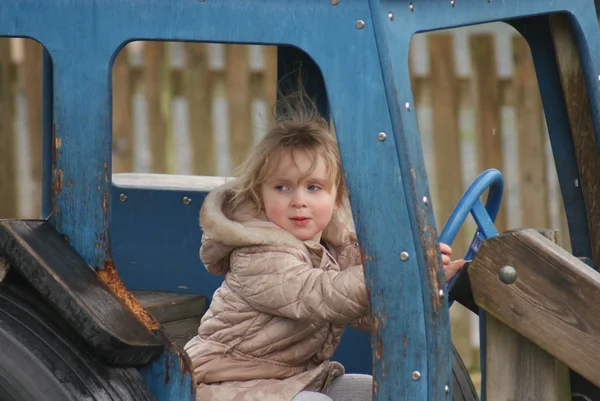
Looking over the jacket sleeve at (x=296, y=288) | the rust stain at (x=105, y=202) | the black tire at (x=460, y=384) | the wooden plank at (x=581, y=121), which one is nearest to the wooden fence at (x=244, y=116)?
the black tire at (x=460, y=384)

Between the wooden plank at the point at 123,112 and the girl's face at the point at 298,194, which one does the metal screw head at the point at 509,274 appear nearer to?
the girl's face at the point at 298,194

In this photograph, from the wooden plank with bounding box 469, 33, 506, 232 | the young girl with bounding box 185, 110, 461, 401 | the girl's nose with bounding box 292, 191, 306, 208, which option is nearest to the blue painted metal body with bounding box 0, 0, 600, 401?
the young girl with bounding box 185, 110, 461, 401

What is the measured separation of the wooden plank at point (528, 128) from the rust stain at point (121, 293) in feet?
13.0

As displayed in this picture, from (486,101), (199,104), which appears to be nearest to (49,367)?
(199,104)

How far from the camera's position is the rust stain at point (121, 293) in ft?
7.19

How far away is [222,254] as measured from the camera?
2641 millimetres

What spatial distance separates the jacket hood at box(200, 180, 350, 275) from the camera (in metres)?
2.53

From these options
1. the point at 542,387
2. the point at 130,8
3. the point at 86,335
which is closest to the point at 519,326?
the point at 542,387

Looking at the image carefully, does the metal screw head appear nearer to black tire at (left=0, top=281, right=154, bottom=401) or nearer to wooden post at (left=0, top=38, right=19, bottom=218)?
black tire at (left=0, top=281, right=154, bottom=401)

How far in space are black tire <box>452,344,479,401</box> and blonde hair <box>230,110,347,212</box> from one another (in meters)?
0.66

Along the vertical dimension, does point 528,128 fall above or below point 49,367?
above

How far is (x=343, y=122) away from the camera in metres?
2.14

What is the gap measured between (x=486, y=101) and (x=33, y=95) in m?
2.27

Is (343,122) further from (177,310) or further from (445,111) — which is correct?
(445,111)
